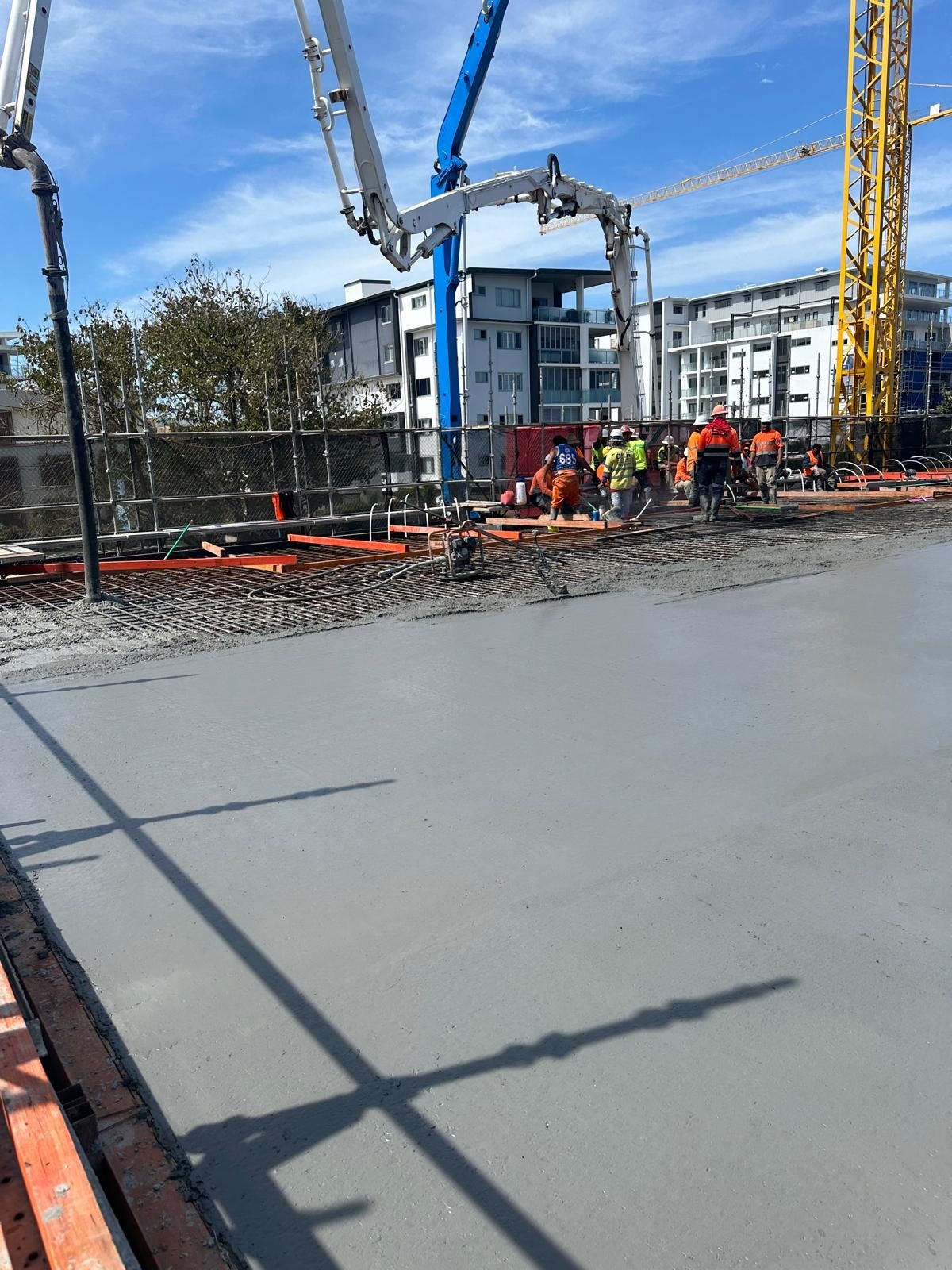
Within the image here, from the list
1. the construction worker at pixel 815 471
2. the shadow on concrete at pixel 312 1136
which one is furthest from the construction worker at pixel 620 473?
the shadow on concrete at pixel 312 1136

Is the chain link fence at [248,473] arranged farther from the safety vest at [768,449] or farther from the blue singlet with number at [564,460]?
the safety vest at [768,449]

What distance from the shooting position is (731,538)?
14055mm

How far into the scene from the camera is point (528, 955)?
2748 mm

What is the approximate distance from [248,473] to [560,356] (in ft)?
169

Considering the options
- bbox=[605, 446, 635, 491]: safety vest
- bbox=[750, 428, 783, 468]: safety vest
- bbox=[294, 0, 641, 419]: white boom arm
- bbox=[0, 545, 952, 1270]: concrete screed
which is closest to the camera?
bbox=[0, 545, 952, 1270]: concrete screed

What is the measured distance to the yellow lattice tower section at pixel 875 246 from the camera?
96.8 ft

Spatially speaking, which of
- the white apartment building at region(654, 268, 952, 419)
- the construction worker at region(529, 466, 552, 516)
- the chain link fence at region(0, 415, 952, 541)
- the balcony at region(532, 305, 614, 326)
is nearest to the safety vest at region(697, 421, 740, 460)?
the construction worker at region(529, 466, 552, 516)

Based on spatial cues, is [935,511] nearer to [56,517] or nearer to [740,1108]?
[56,517]

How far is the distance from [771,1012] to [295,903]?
162 cm

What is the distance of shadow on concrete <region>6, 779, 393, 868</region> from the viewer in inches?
144

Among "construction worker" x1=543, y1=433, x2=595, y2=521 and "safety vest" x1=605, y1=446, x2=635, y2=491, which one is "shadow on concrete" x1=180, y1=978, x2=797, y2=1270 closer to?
"construction worker" x1=543, y1=433, x2=595, y2=521

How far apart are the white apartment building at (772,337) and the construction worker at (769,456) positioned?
59423mm

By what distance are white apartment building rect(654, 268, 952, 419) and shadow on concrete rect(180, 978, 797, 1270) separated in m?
76.8

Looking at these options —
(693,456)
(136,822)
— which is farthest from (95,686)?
(693,456)
